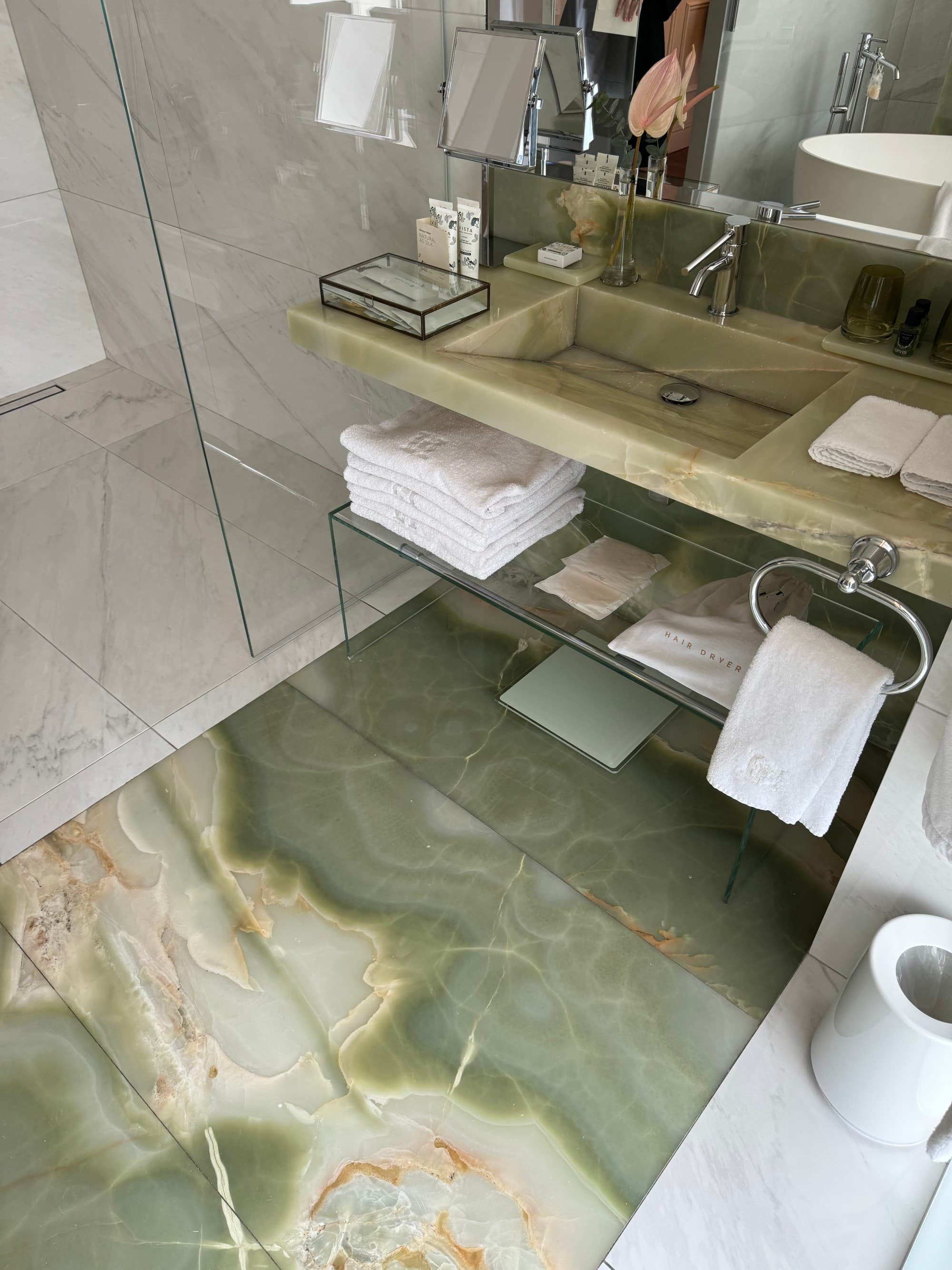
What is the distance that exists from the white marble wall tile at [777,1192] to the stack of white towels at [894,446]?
3.10ft

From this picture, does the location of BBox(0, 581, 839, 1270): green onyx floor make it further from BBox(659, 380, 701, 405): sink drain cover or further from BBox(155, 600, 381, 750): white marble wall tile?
BBox(659, 380, 701, 405): sink drain cover

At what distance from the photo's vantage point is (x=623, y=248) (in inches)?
66.8

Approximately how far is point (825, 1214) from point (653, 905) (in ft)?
1.82

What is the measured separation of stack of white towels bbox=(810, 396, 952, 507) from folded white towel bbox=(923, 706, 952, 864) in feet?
1.01

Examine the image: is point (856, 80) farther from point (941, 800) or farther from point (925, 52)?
point (941, 800)

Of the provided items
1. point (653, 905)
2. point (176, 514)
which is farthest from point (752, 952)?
point (176, 514)

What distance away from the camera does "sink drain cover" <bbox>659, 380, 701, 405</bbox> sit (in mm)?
1597

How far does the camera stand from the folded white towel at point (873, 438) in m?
1.19

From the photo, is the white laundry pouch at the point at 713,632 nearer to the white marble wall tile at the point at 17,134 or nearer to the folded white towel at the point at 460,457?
the folded white towel at the point at 460,457

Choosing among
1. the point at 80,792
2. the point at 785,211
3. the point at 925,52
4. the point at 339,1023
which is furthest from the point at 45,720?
the point at 925,52

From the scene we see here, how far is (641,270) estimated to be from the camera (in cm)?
174

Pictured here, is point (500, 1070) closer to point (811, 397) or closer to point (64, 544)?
point (811, 397)

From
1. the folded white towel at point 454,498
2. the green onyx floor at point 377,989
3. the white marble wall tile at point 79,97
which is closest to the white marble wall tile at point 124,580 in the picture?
the green onyx floor at point 377,989

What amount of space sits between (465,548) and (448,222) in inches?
23.5
